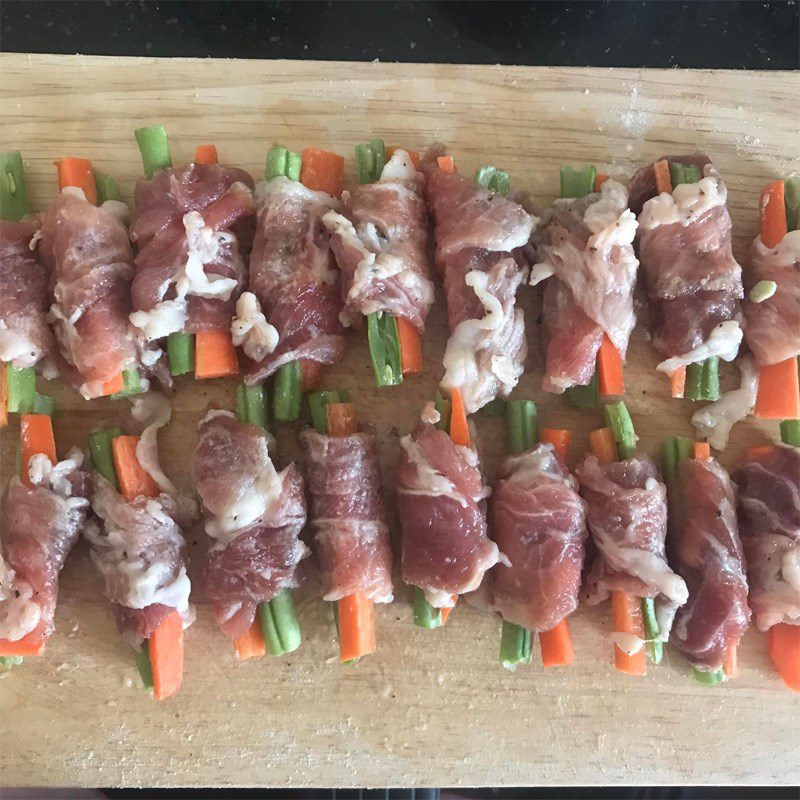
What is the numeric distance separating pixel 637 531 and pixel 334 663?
3.99 ft

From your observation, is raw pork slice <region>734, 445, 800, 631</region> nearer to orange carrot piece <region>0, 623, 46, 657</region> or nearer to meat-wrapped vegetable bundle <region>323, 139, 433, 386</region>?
meat-wrapped vegetable bundle <region>323, 139, 433, 386</region>

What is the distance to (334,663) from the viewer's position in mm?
2482

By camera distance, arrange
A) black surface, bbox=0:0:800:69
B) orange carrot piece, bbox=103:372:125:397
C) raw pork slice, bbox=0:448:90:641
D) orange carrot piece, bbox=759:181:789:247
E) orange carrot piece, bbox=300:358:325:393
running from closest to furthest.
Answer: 1. raw pork slice, bbox=0:448:90:641
2. orange carrot piece, bbox=103:372:125:397
3. orange carrot piece, bbox=300:358:325:393
4. orange carrot piece, bbox=759:181:789:247
5. black surface, bbox=0:0:800:69

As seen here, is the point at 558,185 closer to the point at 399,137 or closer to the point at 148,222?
the point at 399,137

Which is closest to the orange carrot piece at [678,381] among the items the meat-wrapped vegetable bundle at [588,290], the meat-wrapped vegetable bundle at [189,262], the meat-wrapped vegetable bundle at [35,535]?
the meat-wrapped vegetable bundle at [588,290]

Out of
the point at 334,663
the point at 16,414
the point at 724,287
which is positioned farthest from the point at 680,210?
the point at 16,414

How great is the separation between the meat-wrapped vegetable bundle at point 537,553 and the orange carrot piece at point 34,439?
1666 millimetres

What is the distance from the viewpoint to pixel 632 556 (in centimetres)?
239

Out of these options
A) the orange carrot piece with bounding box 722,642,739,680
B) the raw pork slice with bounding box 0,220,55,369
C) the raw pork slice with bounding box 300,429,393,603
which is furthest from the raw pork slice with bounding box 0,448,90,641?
the orange carrot piece with bounding box 722,642,739,680

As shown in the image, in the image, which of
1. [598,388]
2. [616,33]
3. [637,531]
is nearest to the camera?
[637,531]

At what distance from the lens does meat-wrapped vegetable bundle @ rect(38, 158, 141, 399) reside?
2398mm

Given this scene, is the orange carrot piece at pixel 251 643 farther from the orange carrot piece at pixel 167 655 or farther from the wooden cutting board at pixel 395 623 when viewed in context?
the orange carrot piece at pixel 167 655

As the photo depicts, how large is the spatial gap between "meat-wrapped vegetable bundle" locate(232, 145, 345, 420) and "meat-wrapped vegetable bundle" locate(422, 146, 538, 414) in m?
0.44

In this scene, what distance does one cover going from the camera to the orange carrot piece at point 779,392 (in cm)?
255
